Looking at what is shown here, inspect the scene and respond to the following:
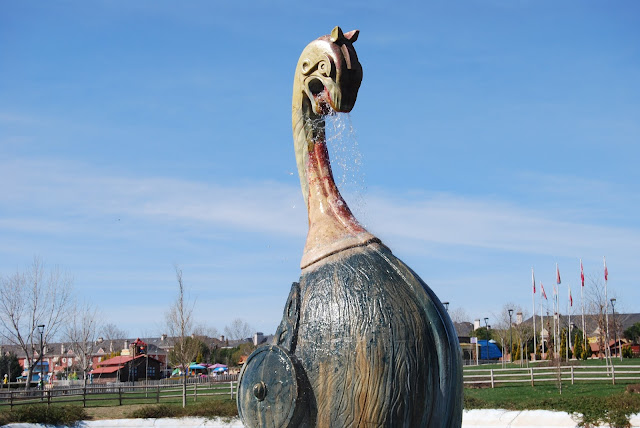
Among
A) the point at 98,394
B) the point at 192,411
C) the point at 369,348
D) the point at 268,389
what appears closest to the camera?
the point at 369,348

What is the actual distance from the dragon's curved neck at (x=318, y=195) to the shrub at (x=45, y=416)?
15.9 m

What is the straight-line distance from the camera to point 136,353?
52781 mm

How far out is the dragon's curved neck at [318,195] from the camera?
4719 mm

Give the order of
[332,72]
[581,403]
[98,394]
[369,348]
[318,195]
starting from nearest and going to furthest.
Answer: [369,348] < [332,72] < [318,195] < [581,403] < [98,394]

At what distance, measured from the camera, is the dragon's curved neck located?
15.5ft

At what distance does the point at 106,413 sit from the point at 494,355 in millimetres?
46159

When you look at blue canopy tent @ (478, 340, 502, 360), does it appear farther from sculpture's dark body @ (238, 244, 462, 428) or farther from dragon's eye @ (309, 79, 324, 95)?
sculpture's dark body @ (238, 244, 462, 428)

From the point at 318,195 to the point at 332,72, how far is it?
85cm

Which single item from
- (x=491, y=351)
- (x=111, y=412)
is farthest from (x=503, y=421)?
(x=491, y=351)

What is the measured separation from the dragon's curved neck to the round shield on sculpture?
0.69 meters

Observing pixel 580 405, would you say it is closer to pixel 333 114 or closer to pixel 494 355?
pixel 333 114

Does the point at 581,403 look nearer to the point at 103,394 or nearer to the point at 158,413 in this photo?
the point at 158,413

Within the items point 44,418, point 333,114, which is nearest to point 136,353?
point 44,418

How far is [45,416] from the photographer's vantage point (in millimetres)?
18812
